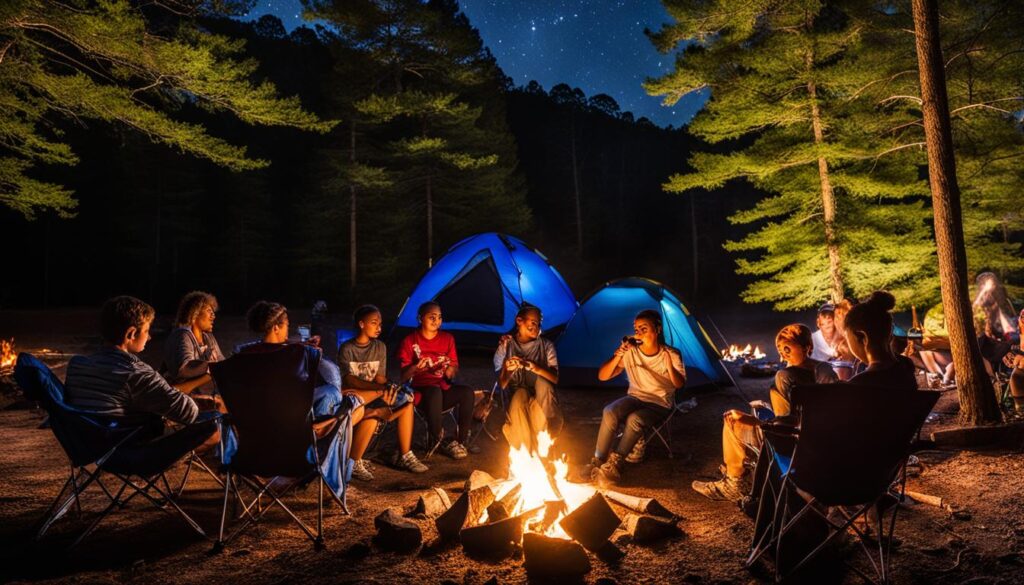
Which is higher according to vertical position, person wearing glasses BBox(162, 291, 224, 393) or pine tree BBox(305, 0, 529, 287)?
pine tree BBox(305, 0, 529, 287)

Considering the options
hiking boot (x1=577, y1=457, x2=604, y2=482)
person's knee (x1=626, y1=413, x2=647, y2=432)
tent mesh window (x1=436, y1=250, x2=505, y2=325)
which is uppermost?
tent mesh window (x1=436, y1=250, x2=505, y2=325)

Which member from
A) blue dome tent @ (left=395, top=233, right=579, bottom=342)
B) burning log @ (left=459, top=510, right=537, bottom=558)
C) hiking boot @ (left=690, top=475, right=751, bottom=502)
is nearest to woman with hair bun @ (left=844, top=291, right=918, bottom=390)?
hiking boot @ (left=690, top=475, right=751, bottom=502)

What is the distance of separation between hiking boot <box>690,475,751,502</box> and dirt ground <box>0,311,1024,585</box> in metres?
0.08

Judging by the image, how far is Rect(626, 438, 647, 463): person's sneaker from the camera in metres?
4.87

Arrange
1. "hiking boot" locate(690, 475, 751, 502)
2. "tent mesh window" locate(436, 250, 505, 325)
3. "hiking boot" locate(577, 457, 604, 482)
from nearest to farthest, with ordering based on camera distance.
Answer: "hiking boot" locate(690, 475, 751, 502) → "hiking boot" locate(577, 457, 604, 482) → "tent mesh window" locate(436, 250, 505, 325)

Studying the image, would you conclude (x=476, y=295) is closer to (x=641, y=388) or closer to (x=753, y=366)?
(x=753, y=366)

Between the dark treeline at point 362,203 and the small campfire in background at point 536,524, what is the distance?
46.5ft

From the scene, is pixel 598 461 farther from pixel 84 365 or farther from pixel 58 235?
pixel 58 235

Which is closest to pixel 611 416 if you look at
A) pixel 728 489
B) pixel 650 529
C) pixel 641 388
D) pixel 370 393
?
pixel 641 388

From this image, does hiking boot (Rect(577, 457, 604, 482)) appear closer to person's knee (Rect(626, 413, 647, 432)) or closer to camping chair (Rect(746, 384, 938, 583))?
person's knee (Rect(626, 413, 647, 432))

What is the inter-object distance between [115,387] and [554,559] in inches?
108

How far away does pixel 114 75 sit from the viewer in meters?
6.52

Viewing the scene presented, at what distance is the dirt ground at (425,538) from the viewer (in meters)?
2.76

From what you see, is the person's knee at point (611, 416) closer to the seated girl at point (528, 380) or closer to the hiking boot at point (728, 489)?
the seated girl at point (528, 380)
